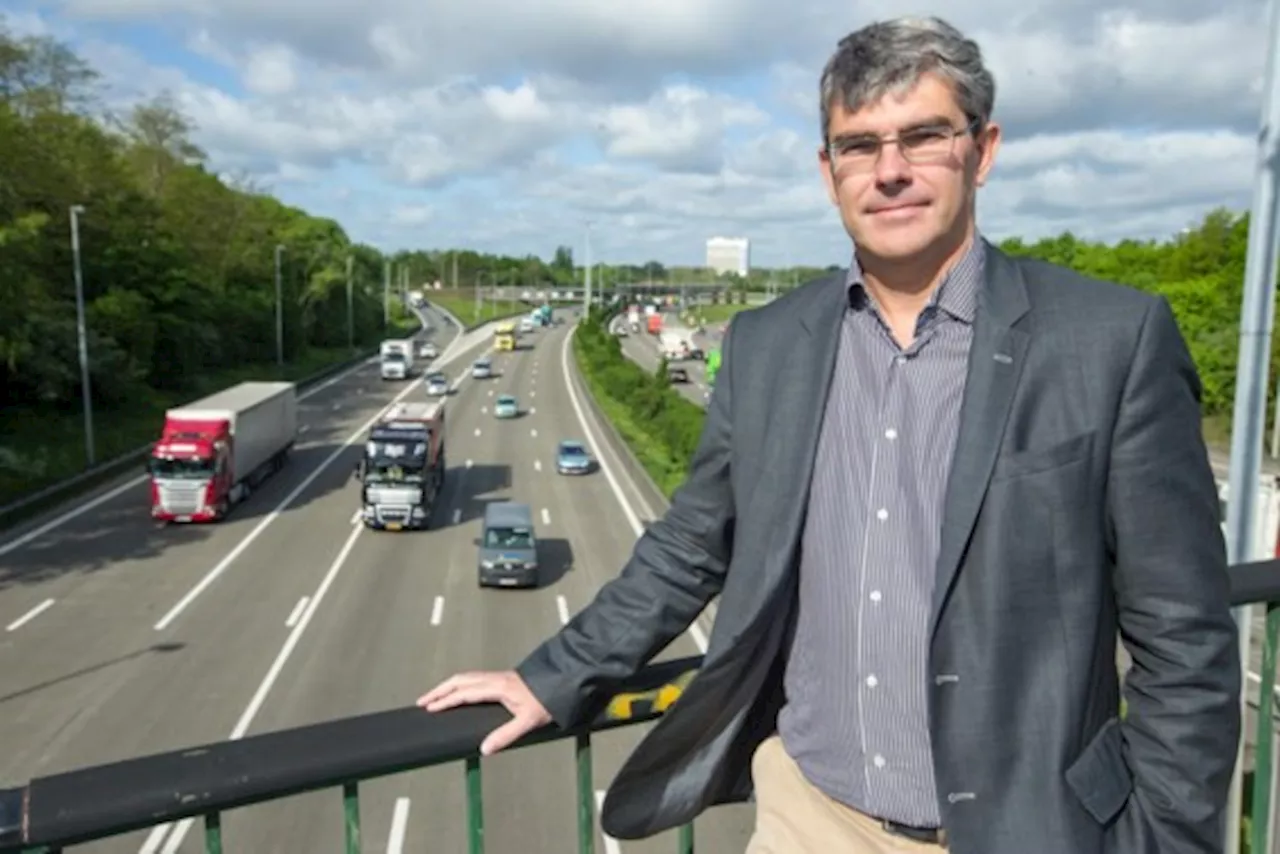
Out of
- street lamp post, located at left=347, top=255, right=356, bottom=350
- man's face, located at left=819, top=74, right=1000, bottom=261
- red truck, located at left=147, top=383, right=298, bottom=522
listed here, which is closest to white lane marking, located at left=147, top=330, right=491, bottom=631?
red truck, located at left=147, top=383, right=298, bottom=522

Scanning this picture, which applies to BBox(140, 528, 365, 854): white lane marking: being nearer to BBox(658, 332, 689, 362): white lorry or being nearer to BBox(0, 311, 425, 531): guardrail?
BBox(0, 311, 425, 531): guardrail

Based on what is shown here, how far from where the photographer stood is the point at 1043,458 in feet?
6.41

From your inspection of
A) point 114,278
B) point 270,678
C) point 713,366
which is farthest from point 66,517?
point 713,366

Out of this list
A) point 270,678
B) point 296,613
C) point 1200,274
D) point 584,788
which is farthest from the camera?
point 1200,274

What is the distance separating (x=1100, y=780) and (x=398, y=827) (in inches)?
476

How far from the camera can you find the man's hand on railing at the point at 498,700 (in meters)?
2.28

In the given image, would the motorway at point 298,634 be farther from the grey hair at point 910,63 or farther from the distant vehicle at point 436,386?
the distant vehicle at point 436,386

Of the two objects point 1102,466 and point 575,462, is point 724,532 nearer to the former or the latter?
point 1102,466

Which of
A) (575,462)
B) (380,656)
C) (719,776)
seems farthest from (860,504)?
(575,462)

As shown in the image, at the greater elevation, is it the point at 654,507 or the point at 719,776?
the point at 719,776

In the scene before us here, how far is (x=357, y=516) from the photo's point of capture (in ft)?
101

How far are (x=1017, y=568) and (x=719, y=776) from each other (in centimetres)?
93

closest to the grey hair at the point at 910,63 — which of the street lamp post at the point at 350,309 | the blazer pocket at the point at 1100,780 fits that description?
the blazer pocket at the point at 1100,780

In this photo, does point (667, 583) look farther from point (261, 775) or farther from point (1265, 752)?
point (1265, 752)
